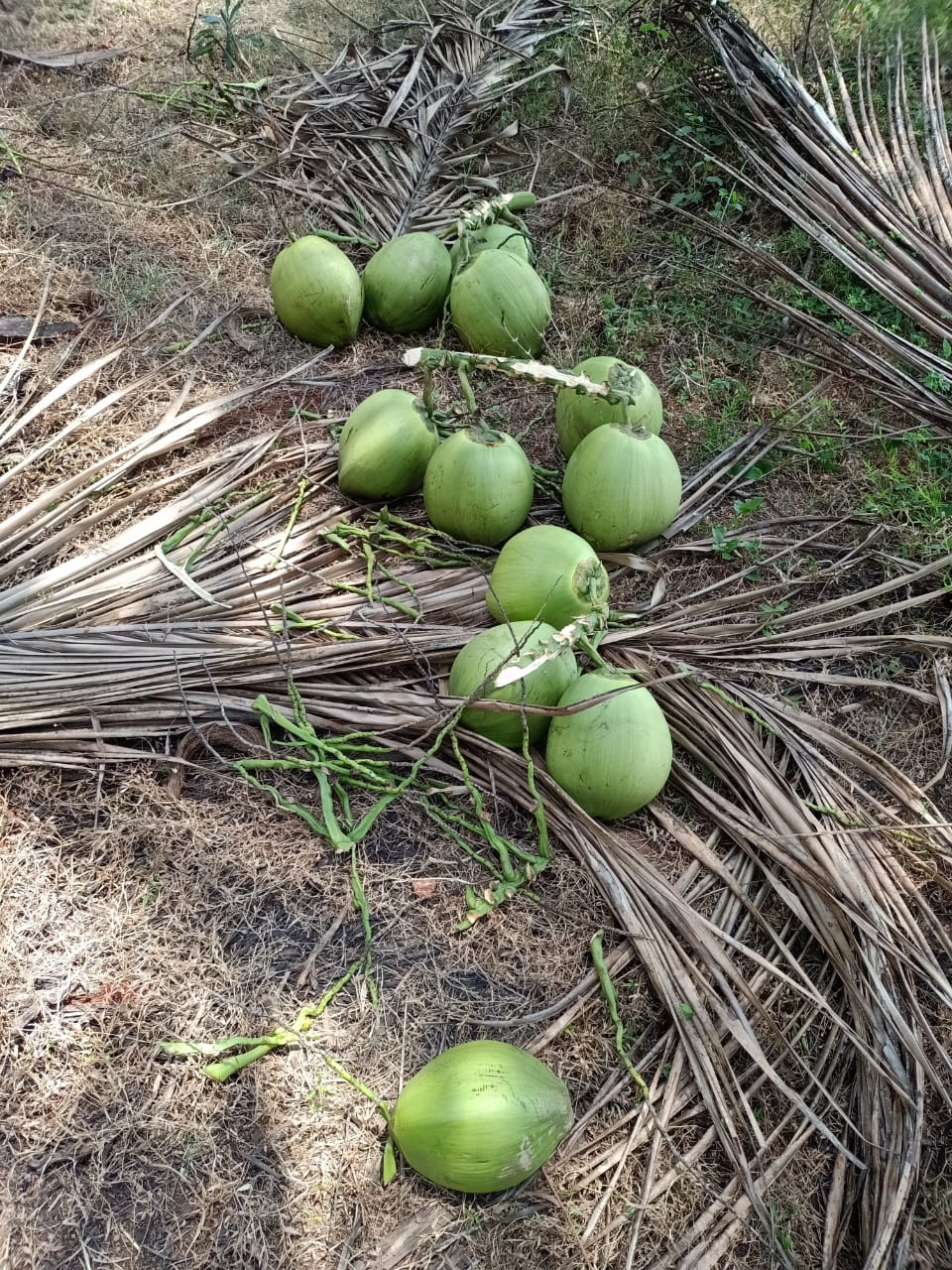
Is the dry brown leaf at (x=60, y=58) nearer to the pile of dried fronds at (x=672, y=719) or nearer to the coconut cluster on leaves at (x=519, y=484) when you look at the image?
the coconut cluster on leaves at (x=519, y=484)

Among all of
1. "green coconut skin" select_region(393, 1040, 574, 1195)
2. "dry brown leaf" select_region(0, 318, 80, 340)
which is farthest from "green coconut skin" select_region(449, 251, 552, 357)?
"green coconut skin" select_region(393, 1040, 574, 1195)

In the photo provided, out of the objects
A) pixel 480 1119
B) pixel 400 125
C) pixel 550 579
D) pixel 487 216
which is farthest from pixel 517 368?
pixel 400 125

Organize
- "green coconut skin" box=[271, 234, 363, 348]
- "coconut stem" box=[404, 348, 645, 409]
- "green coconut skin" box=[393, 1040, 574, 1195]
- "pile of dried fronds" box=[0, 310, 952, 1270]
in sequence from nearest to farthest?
"green coconut skin" box=[393, 1040, 574, 1195] → "pile of dried fronds" box=[0, 310, 952, 1270] → "coconut stem" box=[404, 348, 645, 409] → "green coconut skin" box=[271, 234, 363, 348]

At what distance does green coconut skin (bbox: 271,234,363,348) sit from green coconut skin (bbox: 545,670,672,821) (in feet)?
6.32

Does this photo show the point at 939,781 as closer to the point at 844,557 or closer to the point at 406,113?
the point at 844,557

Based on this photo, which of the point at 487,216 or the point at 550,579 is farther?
the point at 487,216

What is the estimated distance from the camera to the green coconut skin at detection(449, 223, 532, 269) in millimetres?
3322

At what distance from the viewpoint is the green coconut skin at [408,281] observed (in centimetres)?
335

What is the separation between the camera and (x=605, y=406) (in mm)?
2672

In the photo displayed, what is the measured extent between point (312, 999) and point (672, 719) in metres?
1.12

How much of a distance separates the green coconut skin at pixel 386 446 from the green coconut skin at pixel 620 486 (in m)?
0.47

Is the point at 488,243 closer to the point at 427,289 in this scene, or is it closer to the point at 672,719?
the point at 427,289

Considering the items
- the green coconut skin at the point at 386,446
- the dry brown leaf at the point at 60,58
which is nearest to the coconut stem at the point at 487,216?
the green coconut skin at the point at 386,446

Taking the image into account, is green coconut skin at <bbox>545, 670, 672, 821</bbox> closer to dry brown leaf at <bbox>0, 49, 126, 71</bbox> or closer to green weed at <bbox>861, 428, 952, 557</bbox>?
green weed at <bbox>861, 428, 952, 557</bbox>
